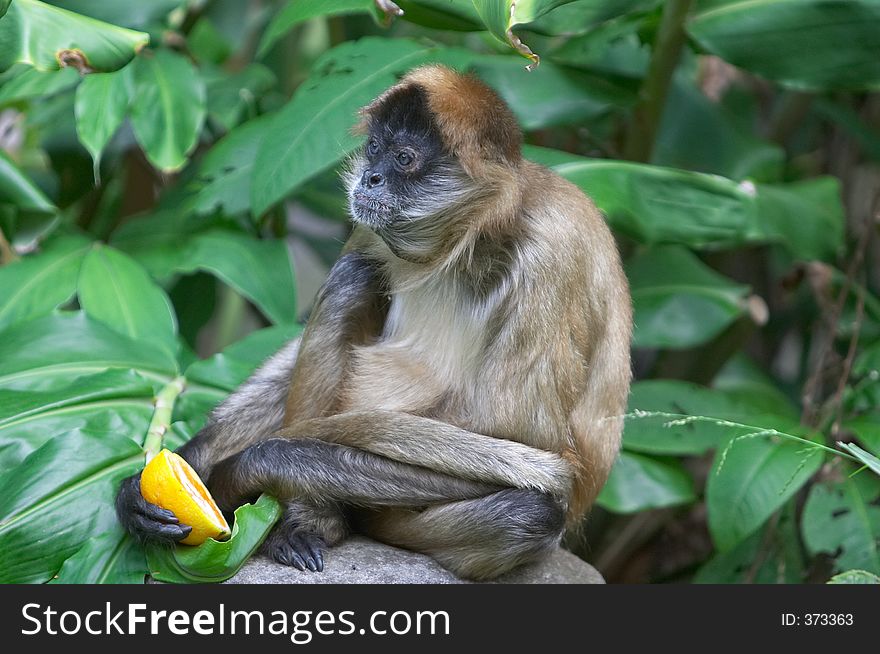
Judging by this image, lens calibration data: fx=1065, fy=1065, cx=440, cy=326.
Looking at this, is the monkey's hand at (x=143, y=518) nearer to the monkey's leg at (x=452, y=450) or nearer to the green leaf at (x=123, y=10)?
the monkey's leg at (x=452, y=450)

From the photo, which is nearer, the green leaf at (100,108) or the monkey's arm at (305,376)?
the monkey's arm at (305,376)

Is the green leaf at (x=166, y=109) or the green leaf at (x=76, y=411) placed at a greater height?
the green leaf at (x=166, y=109)

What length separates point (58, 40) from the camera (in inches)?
138

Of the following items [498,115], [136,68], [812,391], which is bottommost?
[812,391]

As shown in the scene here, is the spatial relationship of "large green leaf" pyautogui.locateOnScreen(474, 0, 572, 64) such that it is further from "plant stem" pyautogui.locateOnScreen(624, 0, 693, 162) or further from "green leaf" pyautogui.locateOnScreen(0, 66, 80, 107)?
"green leaf" pyautogui.locateOnScreen(0, 66, 80, 107)

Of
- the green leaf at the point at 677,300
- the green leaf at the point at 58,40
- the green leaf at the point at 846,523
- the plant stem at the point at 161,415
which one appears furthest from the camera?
the green leaf at the point at 677,300

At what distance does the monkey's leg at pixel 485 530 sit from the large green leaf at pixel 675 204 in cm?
166

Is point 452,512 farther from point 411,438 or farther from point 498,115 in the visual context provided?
point 498,115

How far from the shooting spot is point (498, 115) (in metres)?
3.35

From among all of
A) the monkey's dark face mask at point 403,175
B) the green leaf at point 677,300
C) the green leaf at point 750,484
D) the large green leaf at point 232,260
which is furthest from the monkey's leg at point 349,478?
the green leaf at point 677,300

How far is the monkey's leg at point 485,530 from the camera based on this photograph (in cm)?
318

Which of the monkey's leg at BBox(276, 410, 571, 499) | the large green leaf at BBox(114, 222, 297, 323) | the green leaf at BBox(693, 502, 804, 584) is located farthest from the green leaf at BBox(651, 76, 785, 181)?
the monkey's leg at BBox(276, 410, 571, 499)

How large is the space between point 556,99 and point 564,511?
7.43 ft

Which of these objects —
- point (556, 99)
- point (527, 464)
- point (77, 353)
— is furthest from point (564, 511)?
point (556, 99)
